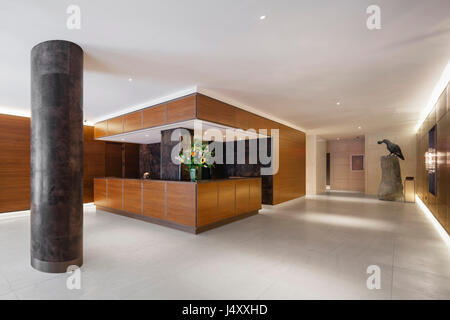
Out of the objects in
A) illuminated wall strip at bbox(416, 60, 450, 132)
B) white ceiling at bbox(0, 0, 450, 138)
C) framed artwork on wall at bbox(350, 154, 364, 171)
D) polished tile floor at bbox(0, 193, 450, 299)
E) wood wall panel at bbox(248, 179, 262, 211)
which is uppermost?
white ceiling at bbox(0, 0, 450, 138)

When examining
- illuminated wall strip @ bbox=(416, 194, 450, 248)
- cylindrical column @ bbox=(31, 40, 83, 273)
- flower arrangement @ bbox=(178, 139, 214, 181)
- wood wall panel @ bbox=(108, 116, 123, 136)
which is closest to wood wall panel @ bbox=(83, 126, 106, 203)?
wood wall panel @ bbox=(108, 116, 123, 136)

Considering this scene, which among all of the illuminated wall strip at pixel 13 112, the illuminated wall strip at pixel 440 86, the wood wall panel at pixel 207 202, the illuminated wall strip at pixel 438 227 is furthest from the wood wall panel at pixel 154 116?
the illuminated wall strip at pixel 438 227

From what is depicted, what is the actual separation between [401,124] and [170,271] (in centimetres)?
985

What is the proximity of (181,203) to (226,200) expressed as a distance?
108 cm

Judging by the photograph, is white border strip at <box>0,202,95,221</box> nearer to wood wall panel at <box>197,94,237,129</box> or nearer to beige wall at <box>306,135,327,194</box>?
wood wall panel at <box>197,94,237,129</box>

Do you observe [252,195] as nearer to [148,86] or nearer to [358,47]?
[148,86]

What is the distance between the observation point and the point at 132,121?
6.16 meters

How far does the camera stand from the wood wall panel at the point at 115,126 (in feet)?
21.6

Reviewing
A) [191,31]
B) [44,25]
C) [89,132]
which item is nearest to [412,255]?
[191,31]

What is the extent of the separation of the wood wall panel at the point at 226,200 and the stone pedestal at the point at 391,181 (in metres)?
6.95

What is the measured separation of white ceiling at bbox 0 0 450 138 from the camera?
96.2 inches

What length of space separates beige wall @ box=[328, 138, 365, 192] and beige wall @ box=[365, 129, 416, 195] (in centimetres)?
132

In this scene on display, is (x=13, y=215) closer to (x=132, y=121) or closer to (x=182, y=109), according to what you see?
(x=132, y=121)

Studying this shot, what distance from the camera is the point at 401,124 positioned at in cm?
887
